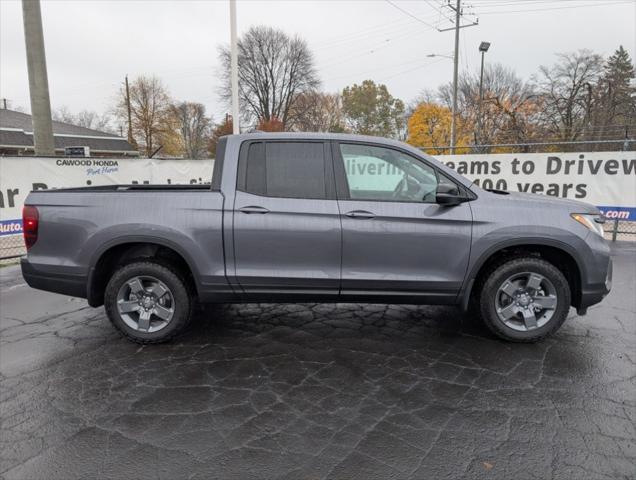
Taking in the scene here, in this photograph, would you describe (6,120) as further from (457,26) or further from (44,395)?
(44,395)

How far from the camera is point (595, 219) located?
3865 millimetres

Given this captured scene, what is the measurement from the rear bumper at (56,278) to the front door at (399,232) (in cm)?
240

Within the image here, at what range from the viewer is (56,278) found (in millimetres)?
3898

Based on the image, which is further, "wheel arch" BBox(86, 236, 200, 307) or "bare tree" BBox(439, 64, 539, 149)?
"bare tree" BBox(439, 64, 539, 149)

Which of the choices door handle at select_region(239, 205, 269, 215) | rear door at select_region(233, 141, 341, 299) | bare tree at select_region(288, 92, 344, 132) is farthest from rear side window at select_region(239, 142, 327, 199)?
bare tree at select_region(288, 92, 344, 132)

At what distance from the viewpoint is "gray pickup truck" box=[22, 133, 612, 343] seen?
3.71 m

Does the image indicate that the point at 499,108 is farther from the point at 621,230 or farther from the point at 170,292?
the point at 170,292

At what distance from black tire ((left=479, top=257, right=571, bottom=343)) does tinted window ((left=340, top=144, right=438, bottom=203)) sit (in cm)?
91

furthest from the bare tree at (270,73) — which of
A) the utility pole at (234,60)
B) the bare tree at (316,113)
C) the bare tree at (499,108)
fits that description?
the utility pole at (234,60)

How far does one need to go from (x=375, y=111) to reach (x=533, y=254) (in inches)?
2642

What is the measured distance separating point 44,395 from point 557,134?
3895 centimetres

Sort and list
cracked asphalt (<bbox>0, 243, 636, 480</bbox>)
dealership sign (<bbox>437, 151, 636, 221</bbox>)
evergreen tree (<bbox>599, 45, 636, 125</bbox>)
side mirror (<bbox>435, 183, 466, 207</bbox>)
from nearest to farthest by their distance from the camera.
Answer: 1. cracked asphalt (<bbox>0, 243, 636, 480</bbox>)
2. side mirror (<bbox>435, 183, 466, 207</bbox>)
3. dealership sign (<bbox>437, 151, 636, 221</bbox>)
4. evergreen tree (<bbox>599, 45, 636, 125</bbox>)

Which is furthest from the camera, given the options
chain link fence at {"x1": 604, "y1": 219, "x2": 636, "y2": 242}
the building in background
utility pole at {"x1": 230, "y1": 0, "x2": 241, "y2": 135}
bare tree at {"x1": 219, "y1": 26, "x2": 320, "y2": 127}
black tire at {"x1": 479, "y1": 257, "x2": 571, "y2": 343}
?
bare tree at {"x1": 219, "y1": 26, "x2": 320, "y2": 127}

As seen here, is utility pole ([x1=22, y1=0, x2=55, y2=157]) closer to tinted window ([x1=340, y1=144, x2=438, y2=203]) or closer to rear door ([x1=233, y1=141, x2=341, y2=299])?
rear door ([x1=233, y1=141, x2=341, y2=299])
